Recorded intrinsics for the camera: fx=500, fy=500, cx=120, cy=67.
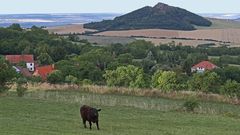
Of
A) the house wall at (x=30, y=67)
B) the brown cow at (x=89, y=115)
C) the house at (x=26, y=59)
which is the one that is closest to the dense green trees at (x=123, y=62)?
the house at (x=26, y=59)

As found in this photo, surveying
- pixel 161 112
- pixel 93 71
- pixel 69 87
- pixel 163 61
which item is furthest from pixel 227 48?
pixel 161 112

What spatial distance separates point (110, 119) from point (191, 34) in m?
137

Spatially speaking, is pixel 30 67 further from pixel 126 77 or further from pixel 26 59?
pixel 126 77

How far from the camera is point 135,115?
90.9 feet

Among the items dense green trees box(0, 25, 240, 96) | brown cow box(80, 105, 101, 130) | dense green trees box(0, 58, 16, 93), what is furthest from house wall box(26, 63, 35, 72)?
brown cow box(80, 105, 101, 130)

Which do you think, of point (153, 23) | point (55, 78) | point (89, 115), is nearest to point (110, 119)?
point (89, 115)

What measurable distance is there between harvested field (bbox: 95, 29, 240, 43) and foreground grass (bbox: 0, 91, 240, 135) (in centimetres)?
11678

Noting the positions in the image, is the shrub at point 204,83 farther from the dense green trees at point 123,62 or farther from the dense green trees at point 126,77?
the dense green trees at point 126,77

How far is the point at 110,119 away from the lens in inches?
983

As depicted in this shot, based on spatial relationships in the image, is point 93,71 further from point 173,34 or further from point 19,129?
point 173,34

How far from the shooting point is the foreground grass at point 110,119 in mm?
20000

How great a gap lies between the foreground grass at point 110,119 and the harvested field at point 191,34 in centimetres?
11678

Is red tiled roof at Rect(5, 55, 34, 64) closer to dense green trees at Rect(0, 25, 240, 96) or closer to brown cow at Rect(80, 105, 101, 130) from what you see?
dense green trees at Rect(0, 25, 240, 96)

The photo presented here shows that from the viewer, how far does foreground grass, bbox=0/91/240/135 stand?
20.0 meters
